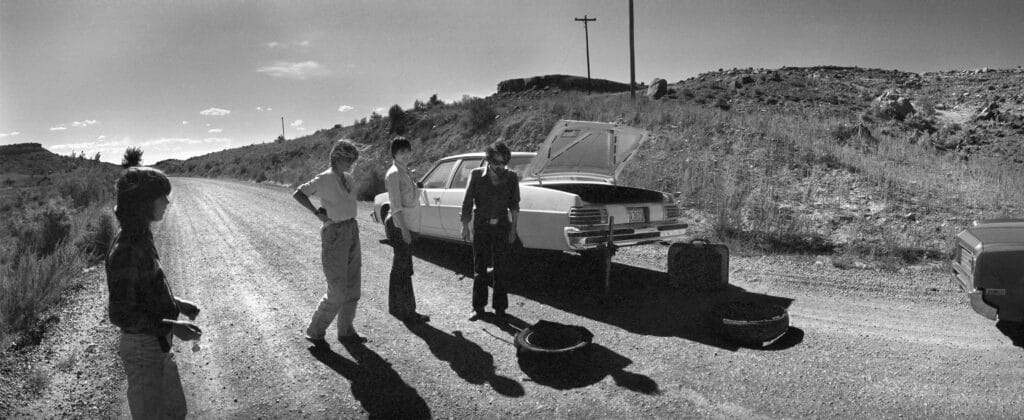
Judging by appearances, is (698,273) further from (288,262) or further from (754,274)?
(288,262)

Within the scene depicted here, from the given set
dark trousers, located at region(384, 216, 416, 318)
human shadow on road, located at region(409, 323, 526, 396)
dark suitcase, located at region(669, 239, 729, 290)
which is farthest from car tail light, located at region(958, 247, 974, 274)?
dark trousers, located at region(384, 216, 416, 318)

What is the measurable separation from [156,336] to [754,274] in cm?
639

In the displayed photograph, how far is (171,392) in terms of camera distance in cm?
262

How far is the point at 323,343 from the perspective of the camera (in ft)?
15.2

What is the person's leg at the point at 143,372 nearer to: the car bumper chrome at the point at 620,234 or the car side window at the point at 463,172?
the car bumper chrome at the point at 620,234

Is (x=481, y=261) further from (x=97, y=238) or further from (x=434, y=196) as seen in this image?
(x=97, y=238)

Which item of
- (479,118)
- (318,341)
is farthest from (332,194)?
(479,118)

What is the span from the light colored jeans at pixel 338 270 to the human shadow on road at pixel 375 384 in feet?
0.85

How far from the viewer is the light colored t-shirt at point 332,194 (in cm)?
437

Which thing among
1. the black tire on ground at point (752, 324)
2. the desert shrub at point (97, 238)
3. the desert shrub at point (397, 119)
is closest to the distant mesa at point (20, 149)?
the desert shrub at point (397, 119)

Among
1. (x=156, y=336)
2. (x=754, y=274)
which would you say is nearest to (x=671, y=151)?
(x=754, y=274)

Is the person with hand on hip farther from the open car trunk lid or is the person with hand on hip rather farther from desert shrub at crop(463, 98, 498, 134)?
desert shrub at crop(463, 98, 498, 134)

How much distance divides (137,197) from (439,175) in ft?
19.4

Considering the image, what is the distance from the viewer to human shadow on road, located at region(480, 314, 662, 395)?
390cm
